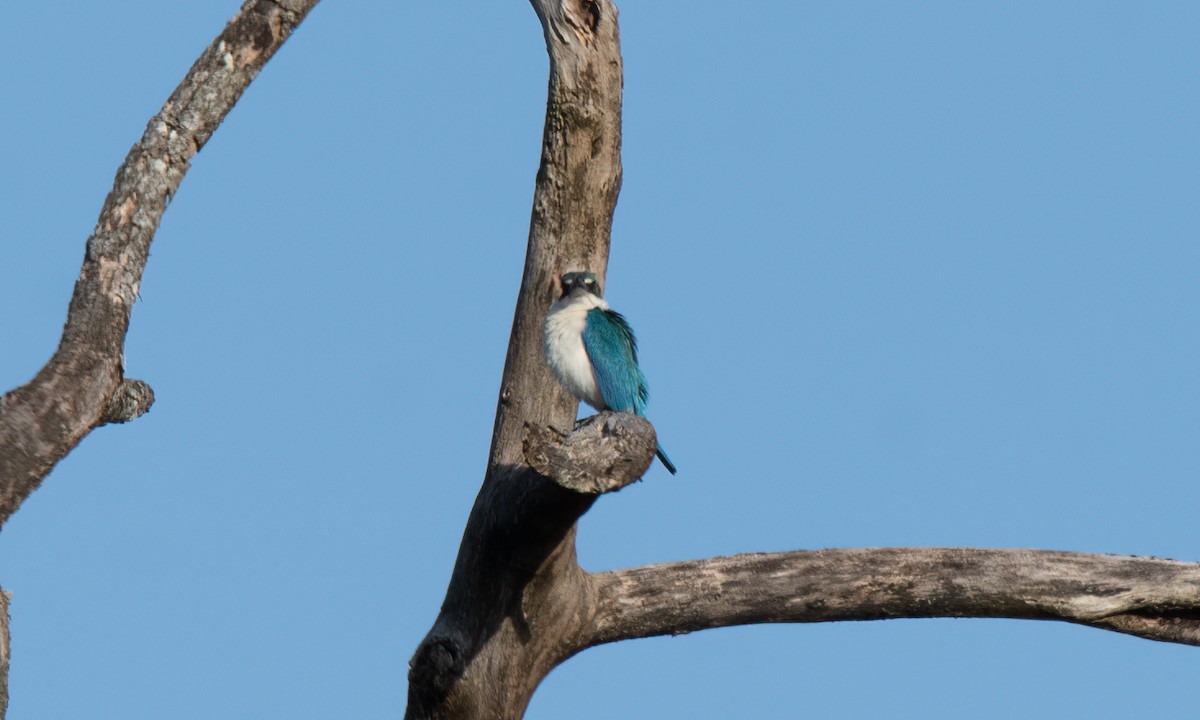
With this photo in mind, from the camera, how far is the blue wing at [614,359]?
6.60 meters

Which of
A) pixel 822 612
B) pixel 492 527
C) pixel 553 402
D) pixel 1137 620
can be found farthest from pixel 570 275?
pixel 1137 620

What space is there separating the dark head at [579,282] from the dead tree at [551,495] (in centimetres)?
7

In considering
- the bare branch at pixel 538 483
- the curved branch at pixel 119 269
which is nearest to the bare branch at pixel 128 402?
the curved branch at pixel 119 269

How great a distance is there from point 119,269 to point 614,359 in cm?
271

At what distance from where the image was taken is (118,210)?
499cm

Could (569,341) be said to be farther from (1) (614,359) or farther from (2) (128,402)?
(2) (128,402)

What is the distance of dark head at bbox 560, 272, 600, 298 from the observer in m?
6.28

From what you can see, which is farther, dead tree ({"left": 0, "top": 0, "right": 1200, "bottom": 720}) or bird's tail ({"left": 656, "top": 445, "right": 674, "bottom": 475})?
bird's tail ({"left": 656, "top": 445, "right": 674, "bottom": 475})

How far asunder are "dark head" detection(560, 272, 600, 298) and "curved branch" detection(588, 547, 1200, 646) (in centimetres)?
140

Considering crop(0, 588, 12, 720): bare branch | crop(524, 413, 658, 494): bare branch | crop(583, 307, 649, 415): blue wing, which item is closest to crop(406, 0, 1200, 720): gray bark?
crop(583, 307, 649, 415): blue wing

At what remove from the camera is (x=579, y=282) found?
6.28 metres

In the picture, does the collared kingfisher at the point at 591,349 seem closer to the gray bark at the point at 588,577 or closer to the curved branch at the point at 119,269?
the gray bark at the point at 588,577

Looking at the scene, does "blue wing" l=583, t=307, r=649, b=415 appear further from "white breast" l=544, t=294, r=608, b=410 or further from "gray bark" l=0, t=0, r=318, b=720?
"gray bark" l=0, t=0, r=318, b=720

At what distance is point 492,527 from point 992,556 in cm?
232
